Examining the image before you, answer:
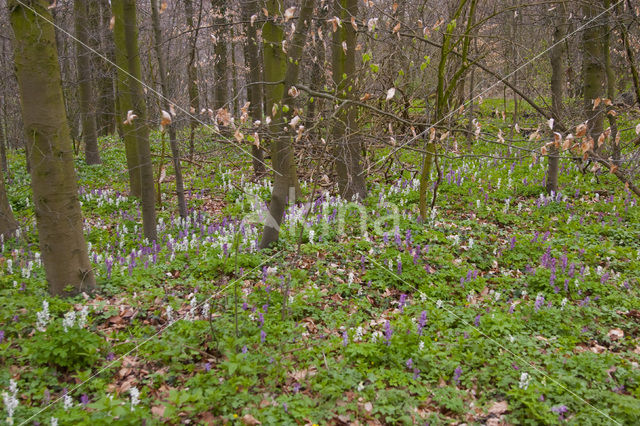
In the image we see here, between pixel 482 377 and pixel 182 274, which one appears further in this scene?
pixel 182 274

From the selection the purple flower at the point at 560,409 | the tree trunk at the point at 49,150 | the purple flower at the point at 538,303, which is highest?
the tree trunk at the point at 49,150

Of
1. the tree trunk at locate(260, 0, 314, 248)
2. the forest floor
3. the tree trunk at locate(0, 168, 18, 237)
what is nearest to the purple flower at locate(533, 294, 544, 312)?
the forest floor

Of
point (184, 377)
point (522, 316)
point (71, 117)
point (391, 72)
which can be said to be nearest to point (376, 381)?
point (184, 377)

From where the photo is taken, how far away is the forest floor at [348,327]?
323cm

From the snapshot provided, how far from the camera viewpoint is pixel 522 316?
4.50 meters

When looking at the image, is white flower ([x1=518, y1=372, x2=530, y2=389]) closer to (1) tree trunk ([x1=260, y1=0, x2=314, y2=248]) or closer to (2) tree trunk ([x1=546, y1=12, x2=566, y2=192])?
(1) tree trunk ([x1=260, y1=0, x2=314, y2=248])

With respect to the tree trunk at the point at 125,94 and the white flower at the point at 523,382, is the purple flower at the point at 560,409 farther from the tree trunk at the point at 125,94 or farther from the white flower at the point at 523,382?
the tree trunk at the point at 125,94

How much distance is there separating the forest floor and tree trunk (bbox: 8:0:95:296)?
391 mm

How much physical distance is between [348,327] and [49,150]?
11.6 feet

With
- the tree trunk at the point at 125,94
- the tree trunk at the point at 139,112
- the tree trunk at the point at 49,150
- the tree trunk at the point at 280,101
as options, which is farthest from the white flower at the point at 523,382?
the tree trunk at the point at 125,94

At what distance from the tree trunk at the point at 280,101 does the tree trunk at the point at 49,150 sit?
2239 mm

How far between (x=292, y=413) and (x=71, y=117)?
1471 cm

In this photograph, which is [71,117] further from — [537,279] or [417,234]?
[537,279]

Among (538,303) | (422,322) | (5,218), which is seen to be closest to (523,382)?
(422,322)
